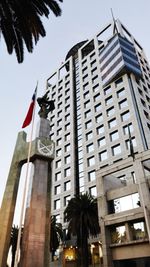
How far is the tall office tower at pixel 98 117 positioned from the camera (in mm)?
48531

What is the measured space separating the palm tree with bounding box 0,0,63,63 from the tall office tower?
3353 cm

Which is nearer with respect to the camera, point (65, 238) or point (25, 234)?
point (25, 234)

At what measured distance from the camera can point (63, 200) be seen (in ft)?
172

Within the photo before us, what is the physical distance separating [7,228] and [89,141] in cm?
4183

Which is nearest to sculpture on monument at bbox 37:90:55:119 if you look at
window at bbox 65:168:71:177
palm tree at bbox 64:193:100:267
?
palm tree at bbox 64:193:100:267

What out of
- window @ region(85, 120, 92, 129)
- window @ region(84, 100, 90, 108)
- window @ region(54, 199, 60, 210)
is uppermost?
window @ region(84, 100, 90, 108)

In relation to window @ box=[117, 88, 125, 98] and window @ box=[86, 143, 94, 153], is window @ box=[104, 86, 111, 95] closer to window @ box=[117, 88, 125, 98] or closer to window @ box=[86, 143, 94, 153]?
window @ box=[117, 88, 125, 98]

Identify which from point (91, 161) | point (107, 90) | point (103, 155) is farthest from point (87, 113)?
point (103, 155)

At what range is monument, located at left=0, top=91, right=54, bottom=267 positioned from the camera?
13727mm

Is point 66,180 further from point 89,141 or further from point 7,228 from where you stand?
A: point 7,228

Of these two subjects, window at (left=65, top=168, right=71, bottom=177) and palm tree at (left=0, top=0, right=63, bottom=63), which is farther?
window at (left=65, top=168, right=71, bottom=177)

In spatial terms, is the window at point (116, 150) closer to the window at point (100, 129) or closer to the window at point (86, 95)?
the window at point (100, 129)

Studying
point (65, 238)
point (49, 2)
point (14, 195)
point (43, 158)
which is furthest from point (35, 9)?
point (65, 238)

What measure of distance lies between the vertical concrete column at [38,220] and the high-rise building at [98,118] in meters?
26.2
